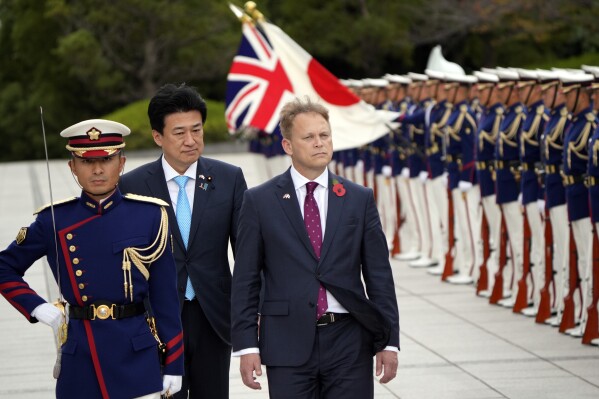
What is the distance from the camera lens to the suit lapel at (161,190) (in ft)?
19.1

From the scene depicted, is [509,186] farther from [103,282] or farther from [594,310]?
[103,282]

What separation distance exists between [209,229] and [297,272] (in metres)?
0.80

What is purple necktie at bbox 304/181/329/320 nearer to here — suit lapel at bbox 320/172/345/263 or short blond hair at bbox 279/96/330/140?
suit lapel at bbox 320/172/345/263

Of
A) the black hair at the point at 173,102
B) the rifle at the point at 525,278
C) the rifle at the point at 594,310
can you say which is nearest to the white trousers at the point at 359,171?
A: the rifle at the point at 525,278

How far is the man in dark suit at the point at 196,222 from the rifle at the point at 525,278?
18.9 feet

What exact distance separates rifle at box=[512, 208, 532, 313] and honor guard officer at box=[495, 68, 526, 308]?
0.18 m

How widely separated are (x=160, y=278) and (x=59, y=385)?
Result: 548 mm

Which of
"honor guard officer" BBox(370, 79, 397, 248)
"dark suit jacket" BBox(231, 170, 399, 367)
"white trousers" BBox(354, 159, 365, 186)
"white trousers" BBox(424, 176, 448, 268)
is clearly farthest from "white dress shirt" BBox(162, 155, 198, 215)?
"white trousers" BBox(354, 159, 365, 186)

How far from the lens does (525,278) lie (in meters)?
11.3

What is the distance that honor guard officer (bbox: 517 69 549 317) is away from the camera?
36.2 ft

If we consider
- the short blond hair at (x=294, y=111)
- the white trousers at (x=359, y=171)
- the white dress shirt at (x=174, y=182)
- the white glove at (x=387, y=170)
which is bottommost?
A: the white trousers at (x=359, y=171)

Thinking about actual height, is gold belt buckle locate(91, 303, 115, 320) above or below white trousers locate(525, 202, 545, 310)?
above

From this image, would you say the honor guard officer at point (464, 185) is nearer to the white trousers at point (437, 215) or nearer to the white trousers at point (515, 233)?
the white trousers at point (437, 215)

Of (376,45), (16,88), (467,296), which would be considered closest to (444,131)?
(467,296)
